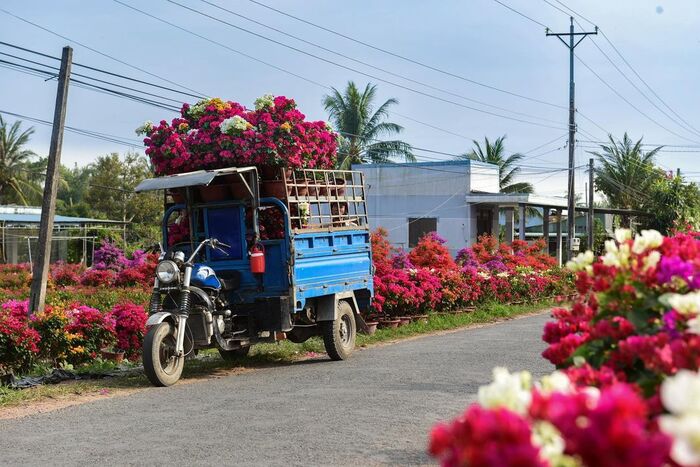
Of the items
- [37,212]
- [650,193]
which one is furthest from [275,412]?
[650,193]

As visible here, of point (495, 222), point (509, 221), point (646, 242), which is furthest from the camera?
point (509, 221)

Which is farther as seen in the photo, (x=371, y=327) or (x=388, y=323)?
(x=388, y=323)

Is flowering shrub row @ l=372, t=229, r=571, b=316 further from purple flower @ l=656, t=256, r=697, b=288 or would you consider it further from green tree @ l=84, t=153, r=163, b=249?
green tree @ l=84, t=153, r=163, b=249

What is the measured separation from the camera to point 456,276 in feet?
72.4

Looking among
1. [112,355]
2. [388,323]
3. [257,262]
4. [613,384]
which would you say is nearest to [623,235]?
[613,384]

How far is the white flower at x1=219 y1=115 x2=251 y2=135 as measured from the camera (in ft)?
41.7

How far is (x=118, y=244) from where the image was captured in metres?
41.2

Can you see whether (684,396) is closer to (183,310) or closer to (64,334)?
(183,310)

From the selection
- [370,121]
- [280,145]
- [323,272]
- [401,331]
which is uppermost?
[370,121]

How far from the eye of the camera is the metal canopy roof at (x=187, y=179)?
11.9 metres

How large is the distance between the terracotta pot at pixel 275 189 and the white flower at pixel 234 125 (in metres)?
0.84

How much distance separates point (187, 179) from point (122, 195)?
4640cm

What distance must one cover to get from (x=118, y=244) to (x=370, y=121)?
1436 cm

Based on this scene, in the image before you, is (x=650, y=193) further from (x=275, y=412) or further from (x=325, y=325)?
(x=275, y=412)
